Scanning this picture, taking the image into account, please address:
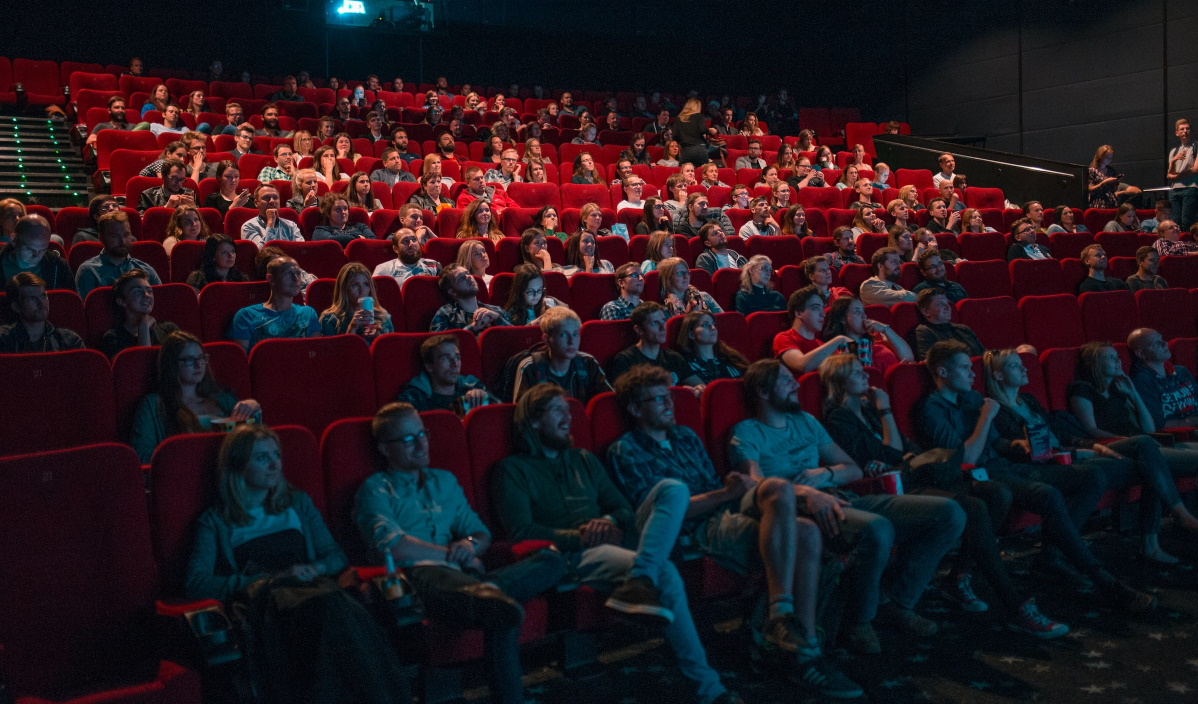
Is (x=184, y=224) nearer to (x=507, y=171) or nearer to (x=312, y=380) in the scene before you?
(x=312, y=380)

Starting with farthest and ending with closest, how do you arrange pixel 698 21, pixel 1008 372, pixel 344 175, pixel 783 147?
pixel 698 21, pixel 783 147, pixel 344 175, pixel 1008 372

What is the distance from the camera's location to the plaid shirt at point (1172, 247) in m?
3.84

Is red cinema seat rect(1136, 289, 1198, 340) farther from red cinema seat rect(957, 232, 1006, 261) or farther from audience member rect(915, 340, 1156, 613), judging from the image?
audience member rect(915, 340, 1156, 613)

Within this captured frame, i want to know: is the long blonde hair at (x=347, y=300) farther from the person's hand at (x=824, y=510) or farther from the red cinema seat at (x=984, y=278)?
the red cinema seat at (x=984, y=278)

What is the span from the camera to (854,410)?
1.93 m

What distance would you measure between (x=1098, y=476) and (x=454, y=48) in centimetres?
609

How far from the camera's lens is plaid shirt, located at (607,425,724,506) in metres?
1.66

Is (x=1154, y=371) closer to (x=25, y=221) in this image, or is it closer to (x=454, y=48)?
(x=25, y=221)

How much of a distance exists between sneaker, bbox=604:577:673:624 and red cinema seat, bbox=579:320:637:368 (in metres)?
0.90

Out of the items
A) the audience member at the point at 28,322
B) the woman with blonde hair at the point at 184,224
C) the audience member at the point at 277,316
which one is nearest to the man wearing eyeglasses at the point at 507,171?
the woman with blonde hair at the point at 184,224

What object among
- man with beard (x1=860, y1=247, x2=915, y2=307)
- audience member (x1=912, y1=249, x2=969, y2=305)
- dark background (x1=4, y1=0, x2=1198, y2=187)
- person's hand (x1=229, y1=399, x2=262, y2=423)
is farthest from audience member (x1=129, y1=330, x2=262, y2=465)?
dark background (x1=4, y1=0, x2=1198, y2=187)

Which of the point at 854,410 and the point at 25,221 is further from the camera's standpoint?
the point at 25,221

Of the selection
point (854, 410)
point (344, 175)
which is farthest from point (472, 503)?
point (344, 175)

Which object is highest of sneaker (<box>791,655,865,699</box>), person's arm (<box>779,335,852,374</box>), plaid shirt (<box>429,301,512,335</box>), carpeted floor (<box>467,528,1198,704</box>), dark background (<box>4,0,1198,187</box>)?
dark background (<box>4,0,1198,187</box>)
